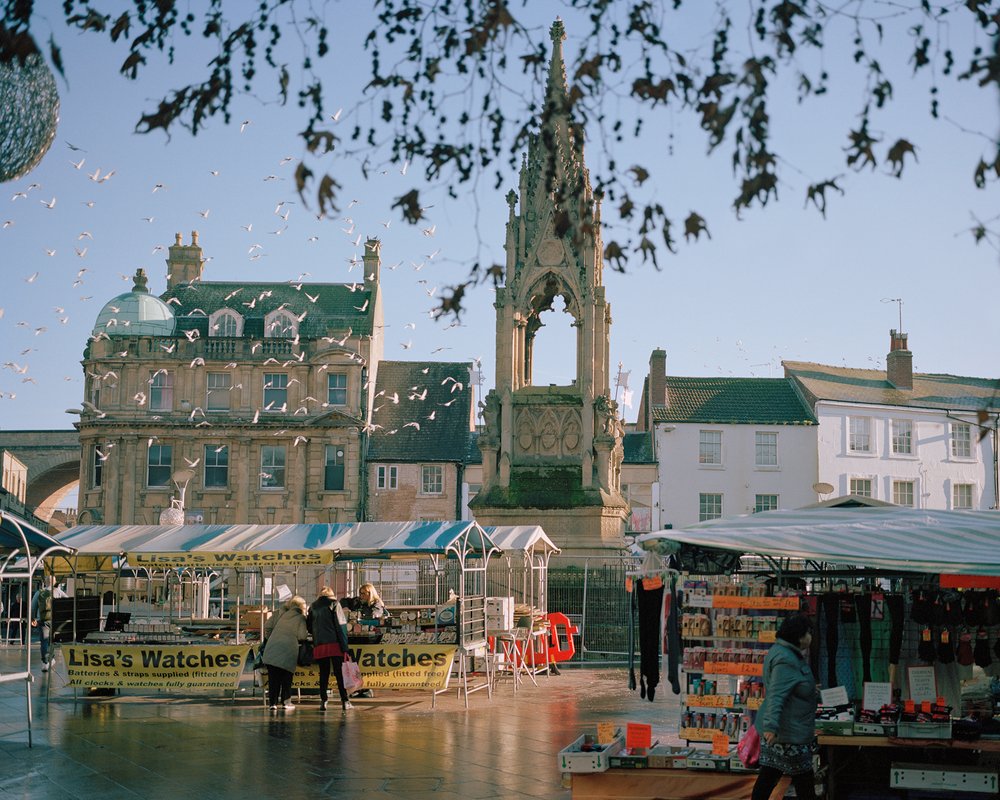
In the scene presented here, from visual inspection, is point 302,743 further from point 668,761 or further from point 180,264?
point 180,264

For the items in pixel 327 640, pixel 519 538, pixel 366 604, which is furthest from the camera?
pixel 519 538

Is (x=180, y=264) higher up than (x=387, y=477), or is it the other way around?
(x=180, y=264)

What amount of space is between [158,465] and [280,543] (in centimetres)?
3323

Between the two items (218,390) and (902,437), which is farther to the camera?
(218,390)

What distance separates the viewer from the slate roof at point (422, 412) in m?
50.6

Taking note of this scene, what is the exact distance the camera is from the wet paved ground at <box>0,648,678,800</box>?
436 inches

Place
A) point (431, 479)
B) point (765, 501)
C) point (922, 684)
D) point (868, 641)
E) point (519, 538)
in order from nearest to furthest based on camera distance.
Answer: point (922, 684), point (868, 641), point (519, 538), point (765, 501), point (431, 479)

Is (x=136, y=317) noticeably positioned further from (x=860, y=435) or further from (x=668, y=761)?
(x=668, y=761)

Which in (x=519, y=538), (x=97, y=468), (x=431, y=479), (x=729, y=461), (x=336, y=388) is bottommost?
(x=519, y=538)

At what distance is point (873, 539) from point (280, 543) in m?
10.3

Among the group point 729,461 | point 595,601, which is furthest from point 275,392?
point 595,601

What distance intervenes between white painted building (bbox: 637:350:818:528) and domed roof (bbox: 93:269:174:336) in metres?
20.7

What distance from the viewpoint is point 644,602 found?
42.3 ft

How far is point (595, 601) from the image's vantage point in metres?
25.7
